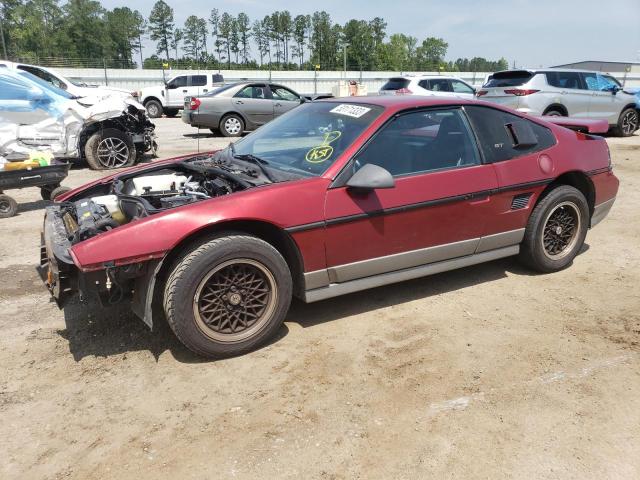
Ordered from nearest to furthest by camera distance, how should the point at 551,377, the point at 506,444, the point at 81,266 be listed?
1. the point at 506,444
2. the point at 81,266
3. the point at 551,377

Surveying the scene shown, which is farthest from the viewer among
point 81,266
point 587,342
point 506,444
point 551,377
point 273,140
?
point 273,140

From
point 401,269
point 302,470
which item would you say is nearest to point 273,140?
point 401,269

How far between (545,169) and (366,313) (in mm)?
1900

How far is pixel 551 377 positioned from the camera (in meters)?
2.91

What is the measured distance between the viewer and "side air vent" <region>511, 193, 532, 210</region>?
3988 millimetres

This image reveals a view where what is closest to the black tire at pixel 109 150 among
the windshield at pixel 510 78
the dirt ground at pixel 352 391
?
the dirt ground at pixel 352 391

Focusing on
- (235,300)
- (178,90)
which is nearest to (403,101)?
(235,300)

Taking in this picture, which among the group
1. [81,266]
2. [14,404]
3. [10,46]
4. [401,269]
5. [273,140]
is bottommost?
[14,404]

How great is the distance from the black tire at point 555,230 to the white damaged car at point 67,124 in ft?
23.6

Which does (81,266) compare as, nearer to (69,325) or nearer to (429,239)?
(69,325)

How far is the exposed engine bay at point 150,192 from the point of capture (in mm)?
3139

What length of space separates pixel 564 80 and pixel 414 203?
1155 centimetres

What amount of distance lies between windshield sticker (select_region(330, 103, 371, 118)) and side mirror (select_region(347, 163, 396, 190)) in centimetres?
62

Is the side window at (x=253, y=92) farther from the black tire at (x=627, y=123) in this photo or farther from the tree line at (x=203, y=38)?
the tree line at (x=203, y=38)
